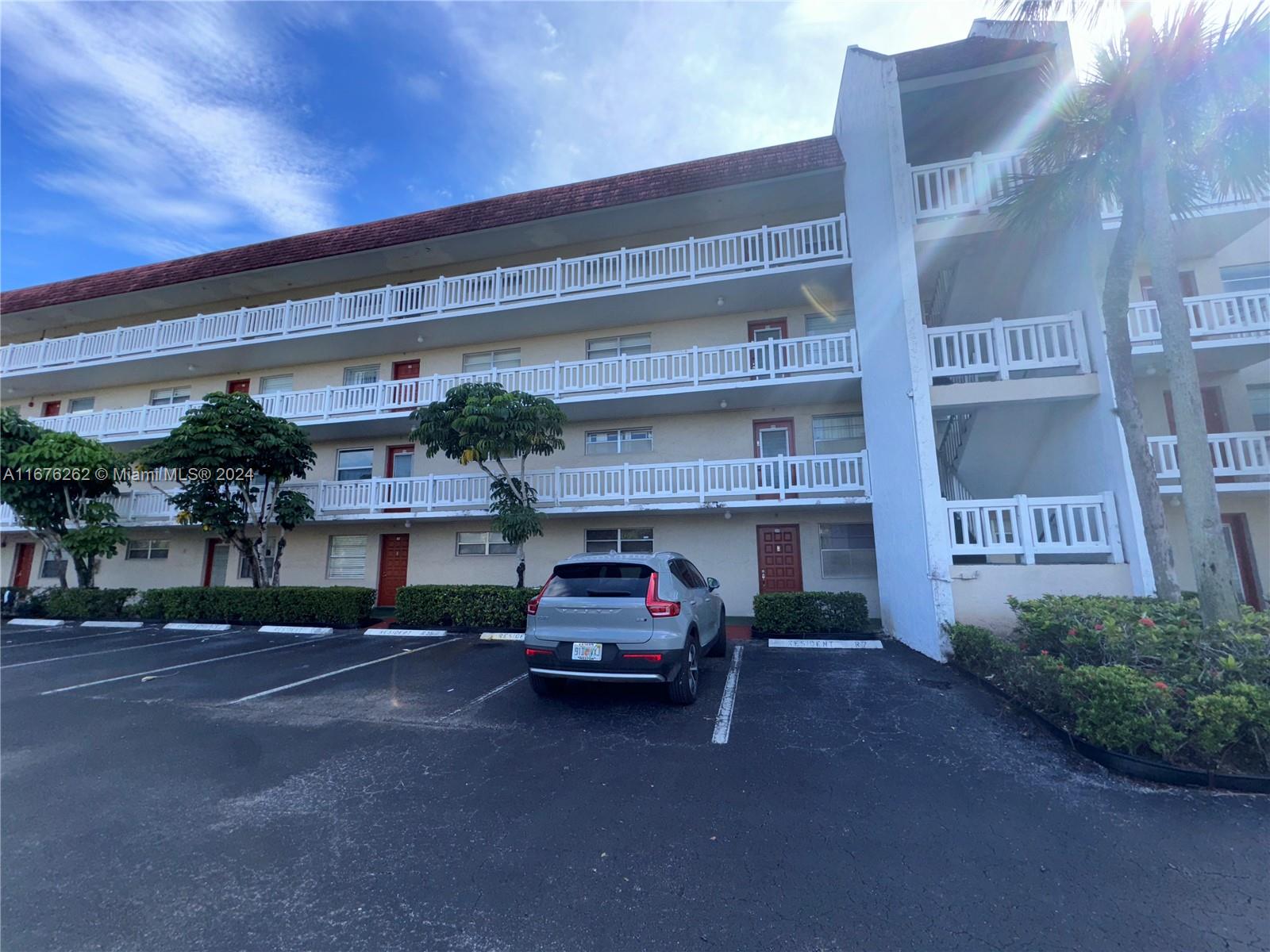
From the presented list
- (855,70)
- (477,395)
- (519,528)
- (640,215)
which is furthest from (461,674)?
(855,70)

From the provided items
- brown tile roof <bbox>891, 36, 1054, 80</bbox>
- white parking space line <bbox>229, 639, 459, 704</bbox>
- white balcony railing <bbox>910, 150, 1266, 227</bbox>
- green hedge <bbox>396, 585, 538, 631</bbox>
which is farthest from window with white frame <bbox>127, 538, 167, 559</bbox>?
brown tile roof <bbox>891, 36, 1054, 80</bbox>

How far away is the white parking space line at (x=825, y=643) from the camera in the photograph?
355 inches

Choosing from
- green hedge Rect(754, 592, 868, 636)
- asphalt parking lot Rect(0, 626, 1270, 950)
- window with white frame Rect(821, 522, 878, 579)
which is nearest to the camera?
asphalt parking lot Rect(0, 626, 1270, 950)

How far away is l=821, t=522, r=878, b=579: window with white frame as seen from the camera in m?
12.2

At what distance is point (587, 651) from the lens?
5.72 metres

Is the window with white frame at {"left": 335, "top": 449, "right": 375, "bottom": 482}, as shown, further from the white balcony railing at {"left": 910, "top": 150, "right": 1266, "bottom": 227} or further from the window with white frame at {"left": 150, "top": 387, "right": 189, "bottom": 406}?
the white balcony railing at {"left": 910, "top": 150, "right": 1266, "bottom": 227}

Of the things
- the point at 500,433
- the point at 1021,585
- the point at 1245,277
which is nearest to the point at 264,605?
the point at 500,433

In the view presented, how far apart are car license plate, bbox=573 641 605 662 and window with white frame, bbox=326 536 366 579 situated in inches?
464

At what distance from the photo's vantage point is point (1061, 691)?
16.1 feet

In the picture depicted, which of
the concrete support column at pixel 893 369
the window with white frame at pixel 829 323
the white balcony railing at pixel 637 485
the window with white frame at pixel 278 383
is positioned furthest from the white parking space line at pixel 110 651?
the window with white frame at pixel 829 323

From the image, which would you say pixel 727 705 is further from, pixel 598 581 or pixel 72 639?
pixel 72 639

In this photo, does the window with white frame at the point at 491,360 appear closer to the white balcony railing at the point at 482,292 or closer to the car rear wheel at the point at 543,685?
the white balcony railing at the point at 482,292

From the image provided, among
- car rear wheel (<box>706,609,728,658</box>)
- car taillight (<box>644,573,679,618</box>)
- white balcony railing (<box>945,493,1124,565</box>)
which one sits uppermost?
white balcony railing (<box>945,493,1124,565</box>)

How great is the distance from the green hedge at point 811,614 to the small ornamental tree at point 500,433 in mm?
5125
